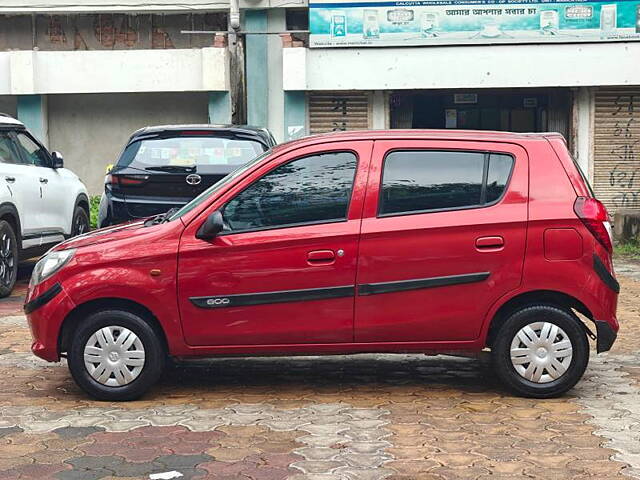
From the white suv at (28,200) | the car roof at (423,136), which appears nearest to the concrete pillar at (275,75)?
the white suv at (28,200)

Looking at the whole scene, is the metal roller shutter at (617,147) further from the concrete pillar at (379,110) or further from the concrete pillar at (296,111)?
the concrete pillar at (296,111)

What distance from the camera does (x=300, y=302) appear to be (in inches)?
265

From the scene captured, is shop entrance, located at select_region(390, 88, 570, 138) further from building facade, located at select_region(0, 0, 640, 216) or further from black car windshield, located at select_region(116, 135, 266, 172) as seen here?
black car windshield, located at select_region(116, 135, 266, 172)

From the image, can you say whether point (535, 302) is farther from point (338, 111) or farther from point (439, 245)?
point (338, 111)

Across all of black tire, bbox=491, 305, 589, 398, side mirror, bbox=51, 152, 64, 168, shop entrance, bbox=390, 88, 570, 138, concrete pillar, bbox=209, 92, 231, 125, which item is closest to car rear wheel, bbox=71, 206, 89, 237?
side mirror, bbox=51, 152, 64, 168

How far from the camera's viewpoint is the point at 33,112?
23.0 m

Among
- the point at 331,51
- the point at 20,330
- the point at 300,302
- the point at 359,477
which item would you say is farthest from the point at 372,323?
the point at 331,51

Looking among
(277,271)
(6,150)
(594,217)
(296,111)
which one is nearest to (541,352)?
(594,217)

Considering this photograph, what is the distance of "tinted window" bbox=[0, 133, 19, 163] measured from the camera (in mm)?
12021

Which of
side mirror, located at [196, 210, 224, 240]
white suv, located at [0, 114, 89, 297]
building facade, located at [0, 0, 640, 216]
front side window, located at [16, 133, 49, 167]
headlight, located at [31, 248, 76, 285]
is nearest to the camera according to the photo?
side mirror, located at [196, 210, 224, 240]

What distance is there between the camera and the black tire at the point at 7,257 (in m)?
11.7

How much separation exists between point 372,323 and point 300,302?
1.49 ft

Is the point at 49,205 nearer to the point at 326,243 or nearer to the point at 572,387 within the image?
the point at 326,243

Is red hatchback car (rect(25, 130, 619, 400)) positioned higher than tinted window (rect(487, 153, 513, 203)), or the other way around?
tinted window (rect(487, 153, 513, 203))
